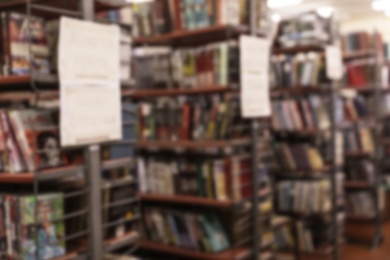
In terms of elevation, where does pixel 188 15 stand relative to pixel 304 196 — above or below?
above

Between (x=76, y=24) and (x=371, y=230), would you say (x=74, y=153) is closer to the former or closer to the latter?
(x=76, y=24)

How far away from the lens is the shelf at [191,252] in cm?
338

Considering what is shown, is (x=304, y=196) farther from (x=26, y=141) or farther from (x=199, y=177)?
(x=26, y=141)

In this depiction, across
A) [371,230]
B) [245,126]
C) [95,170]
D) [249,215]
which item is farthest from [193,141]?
[371,230]

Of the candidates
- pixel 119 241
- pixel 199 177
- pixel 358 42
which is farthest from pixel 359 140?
pixel 119 241

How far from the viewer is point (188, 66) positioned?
3588mm

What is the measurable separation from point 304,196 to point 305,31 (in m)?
1.52

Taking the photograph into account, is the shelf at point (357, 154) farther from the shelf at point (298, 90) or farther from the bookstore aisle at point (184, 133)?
the shelf at point (298, 90)

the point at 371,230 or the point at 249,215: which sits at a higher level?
the point at 249,215

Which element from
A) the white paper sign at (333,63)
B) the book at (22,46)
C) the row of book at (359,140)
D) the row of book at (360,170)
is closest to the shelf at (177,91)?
the book at (22,46)

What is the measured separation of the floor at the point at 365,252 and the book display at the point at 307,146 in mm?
300

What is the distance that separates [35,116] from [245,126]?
1.63m

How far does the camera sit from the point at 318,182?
14.4ft

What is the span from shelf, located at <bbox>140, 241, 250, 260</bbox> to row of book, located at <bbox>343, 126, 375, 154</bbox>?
2.55 m
